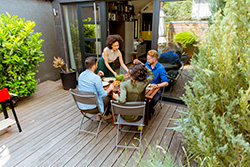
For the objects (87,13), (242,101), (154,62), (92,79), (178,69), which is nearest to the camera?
(242,101)

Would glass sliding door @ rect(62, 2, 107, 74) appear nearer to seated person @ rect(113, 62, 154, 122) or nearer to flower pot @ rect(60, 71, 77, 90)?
flower pot @ rect(60, 71, 77, 90)

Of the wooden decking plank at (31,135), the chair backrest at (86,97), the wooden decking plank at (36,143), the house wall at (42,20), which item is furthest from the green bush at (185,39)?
the house wall at (42,20)

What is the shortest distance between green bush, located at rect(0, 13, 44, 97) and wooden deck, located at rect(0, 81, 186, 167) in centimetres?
65

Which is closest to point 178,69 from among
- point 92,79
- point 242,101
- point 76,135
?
point 92,79

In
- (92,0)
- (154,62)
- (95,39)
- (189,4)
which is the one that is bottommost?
(154,62)

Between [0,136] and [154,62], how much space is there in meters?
3.28

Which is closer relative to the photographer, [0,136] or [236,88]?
[236,88]

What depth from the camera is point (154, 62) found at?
10.6 feet

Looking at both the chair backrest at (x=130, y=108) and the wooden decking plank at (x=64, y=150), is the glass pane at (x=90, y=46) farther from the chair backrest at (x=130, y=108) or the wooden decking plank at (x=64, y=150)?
the chair backrest at (x=130, y=108)

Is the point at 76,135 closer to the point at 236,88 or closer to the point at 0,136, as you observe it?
the point at 0,136

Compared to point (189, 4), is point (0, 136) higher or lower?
lower

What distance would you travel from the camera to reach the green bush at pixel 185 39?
368 centimetres

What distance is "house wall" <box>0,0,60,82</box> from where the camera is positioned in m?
4.52

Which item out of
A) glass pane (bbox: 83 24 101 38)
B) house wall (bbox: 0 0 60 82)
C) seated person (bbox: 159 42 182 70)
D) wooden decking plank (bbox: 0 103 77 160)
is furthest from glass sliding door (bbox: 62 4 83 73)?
seated person (bbox: 159 42 182 70)
